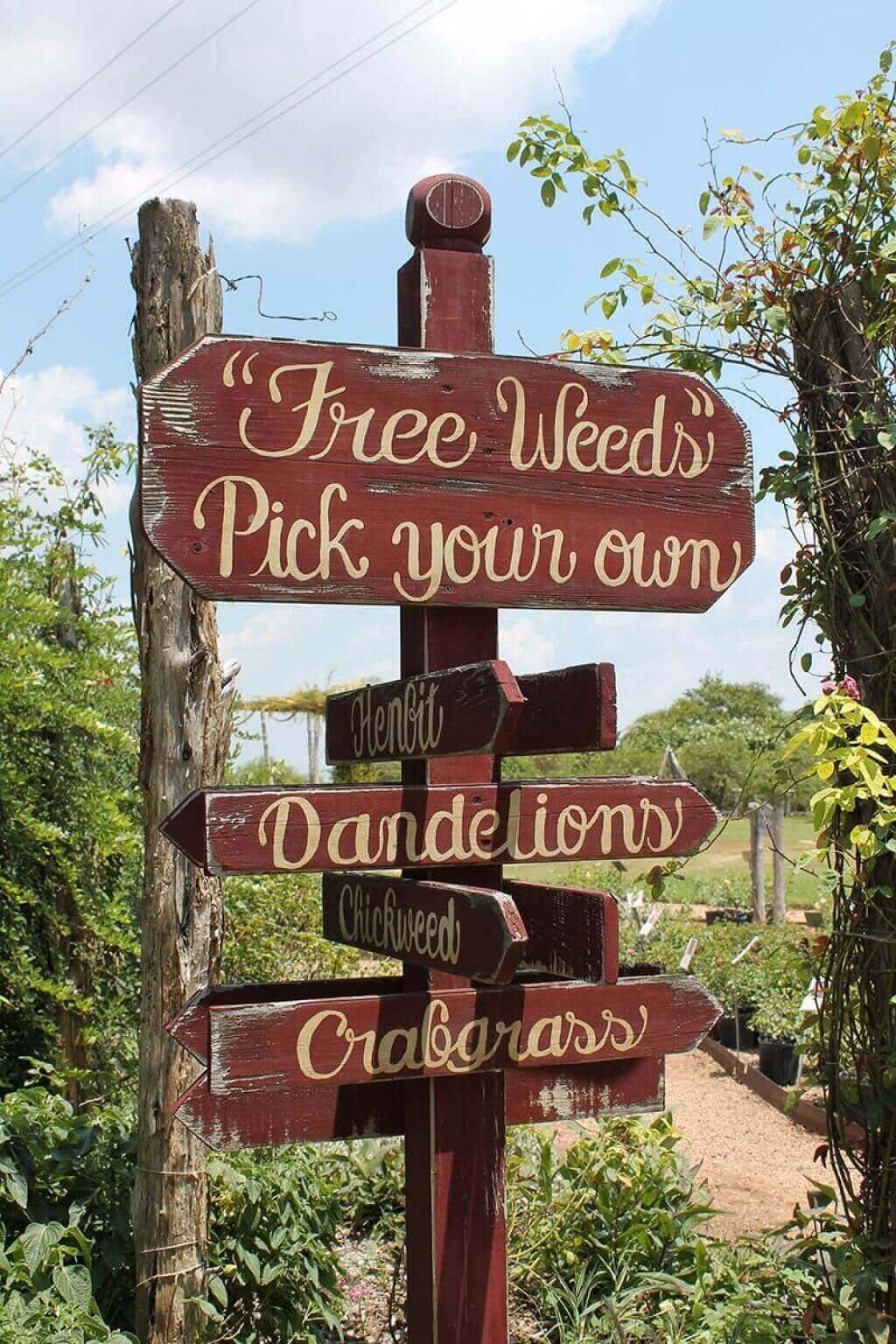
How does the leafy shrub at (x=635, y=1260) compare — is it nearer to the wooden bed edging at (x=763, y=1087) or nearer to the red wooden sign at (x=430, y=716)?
the wooden bed edging at (x=763, y=1087)

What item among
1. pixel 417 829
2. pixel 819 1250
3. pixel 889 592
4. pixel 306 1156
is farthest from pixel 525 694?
pixel 306 1156

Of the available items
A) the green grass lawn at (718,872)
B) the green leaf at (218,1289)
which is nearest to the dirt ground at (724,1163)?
the green leaf at (218,1289)

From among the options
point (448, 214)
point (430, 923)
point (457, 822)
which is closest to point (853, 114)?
point (448, 214)

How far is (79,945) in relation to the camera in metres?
5.38

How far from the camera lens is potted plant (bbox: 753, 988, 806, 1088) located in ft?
26.7

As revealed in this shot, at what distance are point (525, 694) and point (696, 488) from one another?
2.12ft

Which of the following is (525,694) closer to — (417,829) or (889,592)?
(417,829)

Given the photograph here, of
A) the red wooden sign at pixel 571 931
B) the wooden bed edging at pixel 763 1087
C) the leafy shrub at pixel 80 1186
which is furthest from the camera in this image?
the wooden bed edging at pixel 763 1087

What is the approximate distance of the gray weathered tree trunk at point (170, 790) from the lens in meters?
3.49

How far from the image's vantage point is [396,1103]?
2516 millimetres

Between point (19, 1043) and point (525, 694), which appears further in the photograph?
point (19, 1043)

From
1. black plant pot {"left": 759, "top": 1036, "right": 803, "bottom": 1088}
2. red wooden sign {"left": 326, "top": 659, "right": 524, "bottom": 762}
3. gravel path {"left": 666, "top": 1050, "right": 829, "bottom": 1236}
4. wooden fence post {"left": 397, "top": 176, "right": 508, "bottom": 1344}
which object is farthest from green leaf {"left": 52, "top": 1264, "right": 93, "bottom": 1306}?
black plant pot {"left": 759, "top": 1036, "right": 803, "bottom": 1088}

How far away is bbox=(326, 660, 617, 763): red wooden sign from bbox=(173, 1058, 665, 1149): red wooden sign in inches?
24.2

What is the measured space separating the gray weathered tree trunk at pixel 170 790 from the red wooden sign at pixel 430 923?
95cm
